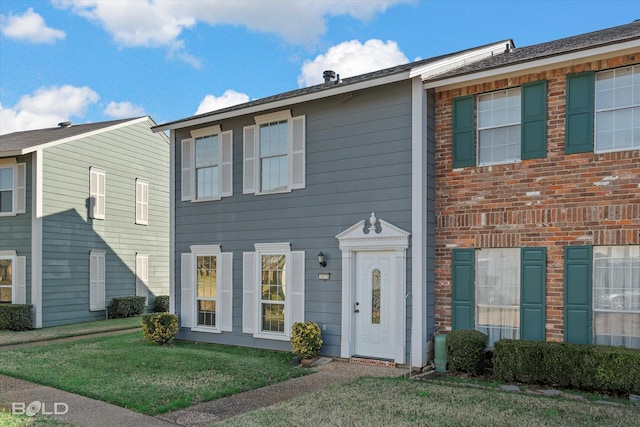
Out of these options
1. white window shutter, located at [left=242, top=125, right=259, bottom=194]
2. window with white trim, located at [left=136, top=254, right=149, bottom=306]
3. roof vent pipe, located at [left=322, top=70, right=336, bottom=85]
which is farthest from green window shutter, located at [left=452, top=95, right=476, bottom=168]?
window with white trim, located at [left=136, top=254, right=149, bottom=306]

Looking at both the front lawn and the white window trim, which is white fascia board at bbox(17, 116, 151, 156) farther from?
the front lawn

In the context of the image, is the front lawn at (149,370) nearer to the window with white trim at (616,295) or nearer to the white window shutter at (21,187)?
the window with white trim at (616,295)

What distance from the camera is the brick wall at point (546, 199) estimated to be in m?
8.26

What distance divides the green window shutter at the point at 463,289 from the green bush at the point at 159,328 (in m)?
6.45

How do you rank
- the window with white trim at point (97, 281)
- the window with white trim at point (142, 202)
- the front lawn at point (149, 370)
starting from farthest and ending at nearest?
the window with white trim at point (142, 202) < the window with white trim at point (97, 281) < the front lawn at point (149, 370)

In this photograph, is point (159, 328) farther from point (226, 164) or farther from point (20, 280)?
point (20, 280)

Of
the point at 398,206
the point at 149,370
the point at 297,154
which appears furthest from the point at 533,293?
the point at 149,370

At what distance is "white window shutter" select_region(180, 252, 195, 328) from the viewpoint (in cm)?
1320

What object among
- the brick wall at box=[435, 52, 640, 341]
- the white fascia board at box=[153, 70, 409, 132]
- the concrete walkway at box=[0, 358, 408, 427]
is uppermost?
the white fascia board at box=[153, 70, 409, 132]

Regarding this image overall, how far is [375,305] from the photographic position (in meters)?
10.2

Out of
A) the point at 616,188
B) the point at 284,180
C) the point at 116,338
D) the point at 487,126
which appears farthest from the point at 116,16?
the point at 616,188

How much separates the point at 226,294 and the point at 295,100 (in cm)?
473

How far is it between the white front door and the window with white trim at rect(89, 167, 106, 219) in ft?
36.9

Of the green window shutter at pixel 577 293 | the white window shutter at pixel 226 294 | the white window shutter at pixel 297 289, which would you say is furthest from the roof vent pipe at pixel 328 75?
the green window shutter at pixel 577 293
